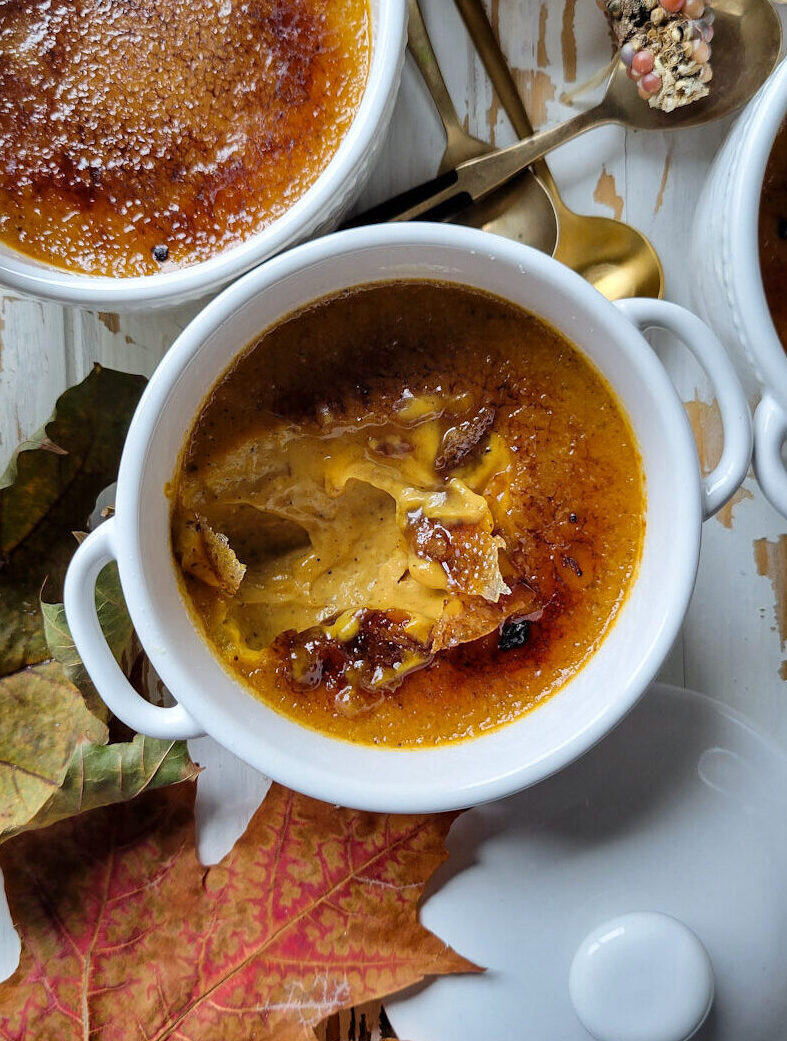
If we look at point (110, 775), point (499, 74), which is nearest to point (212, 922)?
point (110, 775)

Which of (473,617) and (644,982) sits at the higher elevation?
(473,617)

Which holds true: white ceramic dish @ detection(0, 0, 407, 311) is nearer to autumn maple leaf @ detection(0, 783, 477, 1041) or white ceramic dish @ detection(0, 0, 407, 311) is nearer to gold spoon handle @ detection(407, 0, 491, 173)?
gold spoon handle @ detection(407, 0, 491, 173)

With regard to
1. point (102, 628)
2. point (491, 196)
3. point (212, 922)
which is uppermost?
point (491, 196)

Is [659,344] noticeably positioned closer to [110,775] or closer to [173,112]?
[173,112]

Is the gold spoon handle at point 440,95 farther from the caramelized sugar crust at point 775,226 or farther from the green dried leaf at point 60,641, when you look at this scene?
the green dried leaf at point 60,641

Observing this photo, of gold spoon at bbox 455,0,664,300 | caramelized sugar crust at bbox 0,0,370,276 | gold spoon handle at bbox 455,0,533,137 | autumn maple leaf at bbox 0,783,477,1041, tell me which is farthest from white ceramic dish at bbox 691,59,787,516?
autumn maple leaf at bbox 0,783,477,1041

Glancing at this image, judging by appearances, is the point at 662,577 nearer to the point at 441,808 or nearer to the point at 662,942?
the point at 441,808
